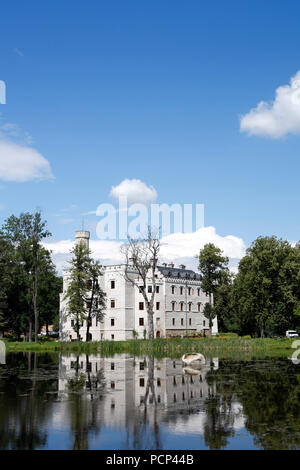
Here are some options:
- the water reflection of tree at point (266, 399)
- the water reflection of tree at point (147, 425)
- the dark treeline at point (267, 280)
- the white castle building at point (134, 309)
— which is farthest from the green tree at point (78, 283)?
the water reflection of tree at point (147, 425)

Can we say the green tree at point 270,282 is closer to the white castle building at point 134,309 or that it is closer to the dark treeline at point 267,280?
the dark treeline at point 267,280

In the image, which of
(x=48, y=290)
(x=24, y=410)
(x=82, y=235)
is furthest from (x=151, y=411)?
(x=48, y=290)

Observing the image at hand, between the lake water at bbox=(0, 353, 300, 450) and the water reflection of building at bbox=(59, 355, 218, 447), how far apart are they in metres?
0.03

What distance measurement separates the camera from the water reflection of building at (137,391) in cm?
1503

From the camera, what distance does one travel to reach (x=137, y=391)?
21.3 meters

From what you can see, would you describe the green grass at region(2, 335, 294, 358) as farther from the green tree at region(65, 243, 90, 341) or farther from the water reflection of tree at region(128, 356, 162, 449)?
the water reflection of tree at region(128, 356, 162, 449)

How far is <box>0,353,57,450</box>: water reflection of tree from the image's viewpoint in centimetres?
1212

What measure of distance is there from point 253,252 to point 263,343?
1793 centimetres

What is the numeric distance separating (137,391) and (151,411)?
17.4ft

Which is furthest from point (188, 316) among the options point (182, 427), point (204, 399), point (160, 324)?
point (182, 427)

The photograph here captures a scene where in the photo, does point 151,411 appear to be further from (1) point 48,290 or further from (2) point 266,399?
(1) point 48,290

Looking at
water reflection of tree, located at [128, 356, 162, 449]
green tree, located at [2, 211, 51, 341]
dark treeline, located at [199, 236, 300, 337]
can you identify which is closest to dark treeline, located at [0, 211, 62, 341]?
green tree, located at [2, 211, 51, 341]

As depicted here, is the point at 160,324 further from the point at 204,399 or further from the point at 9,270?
the point at 204,399

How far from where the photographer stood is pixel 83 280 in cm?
6938
